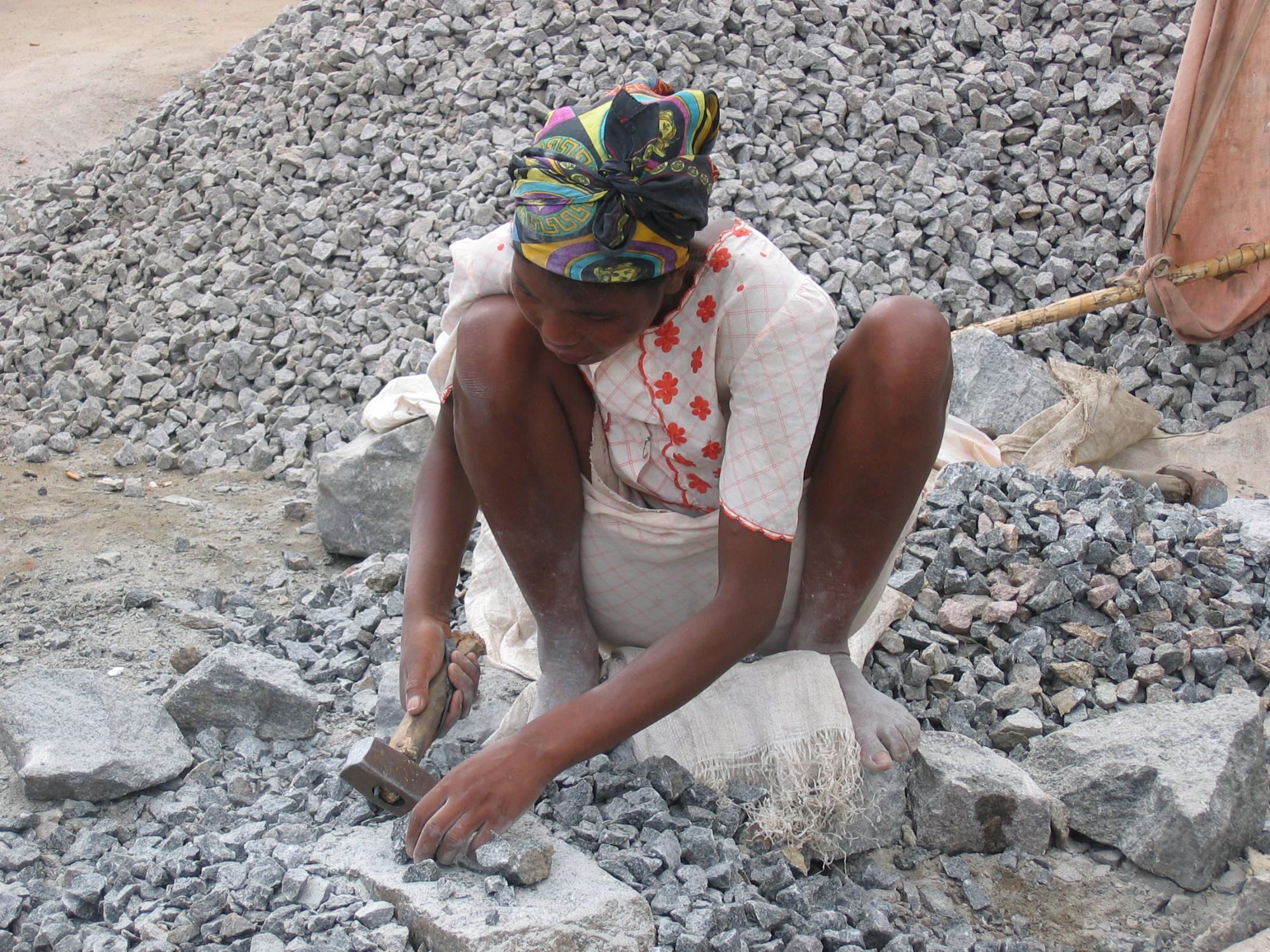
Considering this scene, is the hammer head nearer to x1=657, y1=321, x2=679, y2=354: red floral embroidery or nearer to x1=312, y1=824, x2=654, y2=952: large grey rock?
x1=312, y1=824, x2=654, y2=952: large grey rock

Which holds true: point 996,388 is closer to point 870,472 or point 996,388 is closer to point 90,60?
point 870,472

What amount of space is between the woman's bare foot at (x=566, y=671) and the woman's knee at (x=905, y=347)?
0.72 m

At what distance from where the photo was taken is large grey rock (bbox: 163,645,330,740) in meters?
2.33

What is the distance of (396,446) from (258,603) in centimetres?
66

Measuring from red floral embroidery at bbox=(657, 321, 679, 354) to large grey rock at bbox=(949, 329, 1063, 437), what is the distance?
2500 mm

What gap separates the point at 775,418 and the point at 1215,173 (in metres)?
3.48

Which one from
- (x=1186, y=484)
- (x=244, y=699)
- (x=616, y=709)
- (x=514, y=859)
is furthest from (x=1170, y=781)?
(x=1186, y=484)

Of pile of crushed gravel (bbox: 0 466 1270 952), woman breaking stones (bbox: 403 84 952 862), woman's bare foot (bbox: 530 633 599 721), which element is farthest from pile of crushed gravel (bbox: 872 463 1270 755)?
woman's bare foot (bbox: 530 633 599 721)

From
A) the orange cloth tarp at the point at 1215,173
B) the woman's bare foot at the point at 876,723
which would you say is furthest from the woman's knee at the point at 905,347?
the orange cloth tarp at the point at 1215,173

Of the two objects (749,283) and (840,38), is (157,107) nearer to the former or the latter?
(840,38)

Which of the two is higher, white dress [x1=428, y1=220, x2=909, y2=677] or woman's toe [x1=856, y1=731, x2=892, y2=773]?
white dress [x1=428, y1=220, x2=909, y2=677]

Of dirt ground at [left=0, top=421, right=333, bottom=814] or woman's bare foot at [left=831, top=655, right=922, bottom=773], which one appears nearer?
woman's bare foot at [left=831, top=655, right=922, bottom=773]

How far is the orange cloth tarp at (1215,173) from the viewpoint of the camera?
4.36 m

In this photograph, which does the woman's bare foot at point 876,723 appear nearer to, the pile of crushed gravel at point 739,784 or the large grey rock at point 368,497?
the pile of crushed gravel at point 739,784
